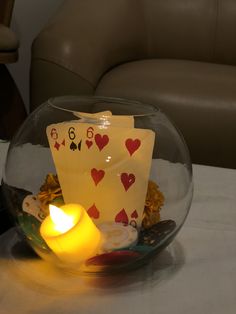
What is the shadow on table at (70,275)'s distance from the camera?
52cm

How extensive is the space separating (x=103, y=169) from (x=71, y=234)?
82 mm

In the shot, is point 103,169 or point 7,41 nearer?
point 103,169

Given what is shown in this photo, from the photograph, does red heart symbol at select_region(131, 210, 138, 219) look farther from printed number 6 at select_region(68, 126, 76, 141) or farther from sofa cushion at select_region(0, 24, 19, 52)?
sofa cushion at select_region(0, 24, 19, 52)

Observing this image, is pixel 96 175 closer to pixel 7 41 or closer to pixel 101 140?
pixel 101 140

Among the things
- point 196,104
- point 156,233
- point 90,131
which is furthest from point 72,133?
point 196,104

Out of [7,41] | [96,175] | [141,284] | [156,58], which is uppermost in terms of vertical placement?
[96,175]

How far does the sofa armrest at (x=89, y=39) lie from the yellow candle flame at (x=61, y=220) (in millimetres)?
1065

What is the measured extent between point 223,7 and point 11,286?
1659 millimetres

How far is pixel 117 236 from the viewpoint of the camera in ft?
1.72

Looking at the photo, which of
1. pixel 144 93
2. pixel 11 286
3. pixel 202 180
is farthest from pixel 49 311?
pixel 144 93

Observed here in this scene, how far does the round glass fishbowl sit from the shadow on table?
12 mm

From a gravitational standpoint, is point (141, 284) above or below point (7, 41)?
above

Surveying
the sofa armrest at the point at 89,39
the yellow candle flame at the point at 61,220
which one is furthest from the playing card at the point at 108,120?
the sofa armrest at the point at 89,39

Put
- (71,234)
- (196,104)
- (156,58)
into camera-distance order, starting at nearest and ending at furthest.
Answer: (71,234), (196,104), (156,58)
